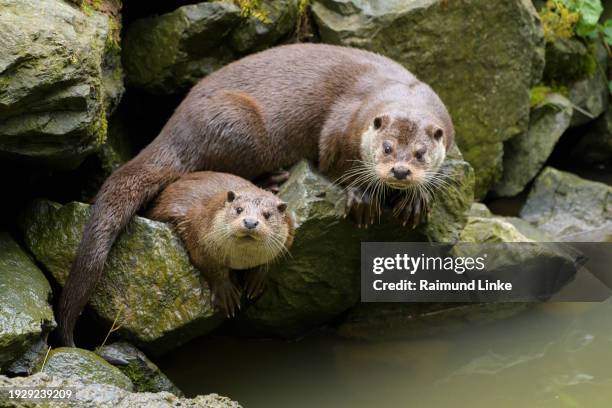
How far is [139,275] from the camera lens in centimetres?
473

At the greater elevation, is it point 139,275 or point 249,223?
point 249,223

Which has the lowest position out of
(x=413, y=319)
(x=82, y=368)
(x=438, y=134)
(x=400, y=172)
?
(x=413, y=319)

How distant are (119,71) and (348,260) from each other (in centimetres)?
172

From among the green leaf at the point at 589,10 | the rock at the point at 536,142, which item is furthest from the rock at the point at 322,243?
the green leaf at the point at 589,10

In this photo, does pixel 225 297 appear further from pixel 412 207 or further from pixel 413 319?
pixel 413 319

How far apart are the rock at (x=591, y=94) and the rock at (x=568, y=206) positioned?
65 centimetres

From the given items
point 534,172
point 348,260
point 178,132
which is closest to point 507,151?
point 534,172

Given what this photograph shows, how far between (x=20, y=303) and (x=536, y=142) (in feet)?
14.4

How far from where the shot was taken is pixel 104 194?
4789 mm

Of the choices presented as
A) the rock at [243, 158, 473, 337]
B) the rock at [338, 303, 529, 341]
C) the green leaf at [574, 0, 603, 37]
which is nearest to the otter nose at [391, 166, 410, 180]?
the rock at [243, 158, 473, 337]

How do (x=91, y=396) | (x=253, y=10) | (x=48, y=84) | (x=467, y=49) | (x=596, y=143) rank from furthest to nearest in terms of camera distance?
(x=596, y=143) < (x=467, y=49) < (x=253, y=10) < (x=48, y=84) < (x=91, y=396)

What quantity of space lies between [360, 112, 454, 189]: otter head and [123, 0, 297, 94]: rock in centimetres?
140

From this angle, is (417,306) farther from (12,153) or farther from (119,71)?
(12,153)

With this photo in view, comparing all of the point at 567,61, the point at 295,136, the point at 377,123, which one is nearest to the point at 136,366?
the point at 295,136
